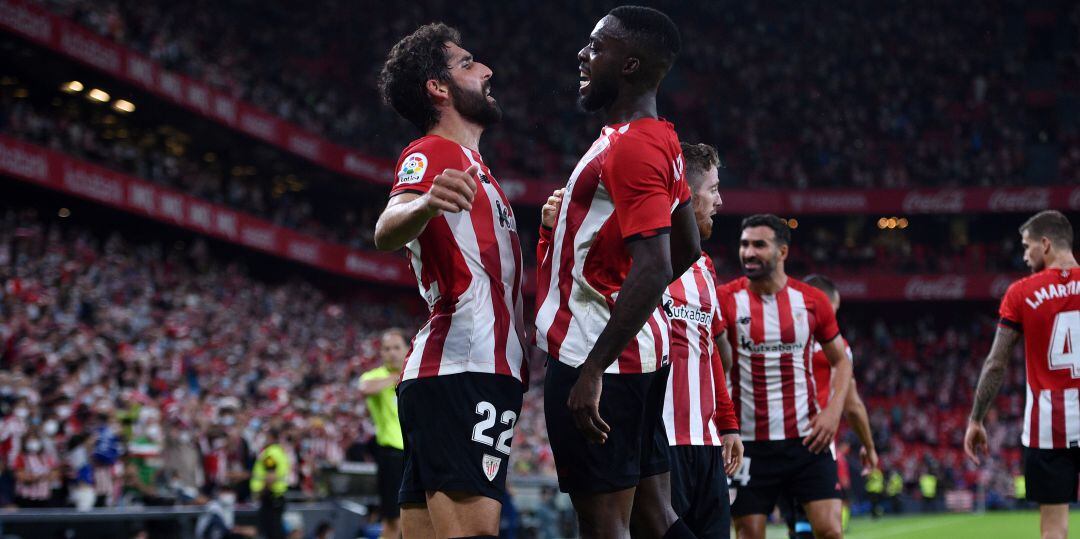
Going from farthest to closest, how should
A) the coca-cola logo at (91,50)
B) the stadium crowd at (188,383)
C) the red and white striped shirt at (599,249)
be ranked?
the coca-cola logo at (91,50) → the stadium crowd at (188,383) → the red and white striped shirt at (599,249)

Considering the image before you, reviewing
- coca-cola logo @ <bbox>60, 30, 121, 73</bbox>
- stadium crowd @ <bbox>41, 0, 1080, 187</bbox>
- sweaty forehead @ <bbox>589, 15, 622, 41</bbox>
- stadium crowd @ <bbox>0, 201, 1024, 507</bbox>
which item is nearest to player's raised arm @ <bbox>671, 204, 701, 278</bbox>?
sweaty forehead @ <bbox>589, 15, 622, 41</bbox>

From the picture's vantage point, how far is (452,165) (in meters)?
4.07

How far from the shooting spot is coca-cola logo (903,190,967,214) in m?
40.3

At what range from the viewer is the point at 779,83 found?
43.7m

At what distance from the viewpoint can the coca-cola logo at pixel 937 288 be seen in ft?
132

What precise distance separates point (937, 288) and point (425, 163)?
129 feet

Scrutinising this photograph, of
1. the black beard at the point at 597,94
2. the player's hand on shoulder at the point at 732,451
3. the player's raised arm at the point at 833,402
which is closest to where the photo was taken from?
the black beard at the point at 597,94

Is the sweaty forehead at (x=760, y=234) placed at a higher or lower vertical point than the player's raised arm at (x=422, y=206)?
higher

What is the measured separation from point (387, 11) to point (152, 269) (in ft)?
62.4

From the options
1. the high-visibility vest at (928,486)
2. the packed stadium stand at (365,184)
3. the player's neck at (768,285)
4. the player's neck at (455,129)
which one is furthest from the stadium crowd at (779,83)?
the player's neck at (455,129)

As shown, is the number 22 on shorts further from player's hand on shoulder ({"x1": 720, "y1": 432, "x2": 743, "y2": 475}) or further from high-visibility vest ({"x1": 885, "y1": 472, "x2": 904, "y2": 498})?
high-visibility vest ({"x1": 885, "y1": 472, "x2": 904, "y2": 498})

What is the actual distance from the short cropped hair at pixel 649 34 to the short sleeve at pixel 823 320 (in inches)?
131

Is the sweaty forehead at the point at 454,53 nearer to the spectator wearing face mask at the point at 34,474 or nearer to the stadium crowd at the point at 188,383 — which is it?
the stadium crowd at the point at 188,383

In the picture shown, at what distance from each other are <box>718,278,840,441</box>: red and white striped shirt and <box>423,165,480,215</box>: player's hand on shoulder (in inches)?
145
